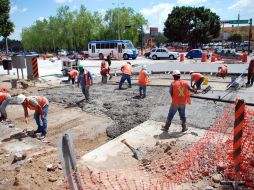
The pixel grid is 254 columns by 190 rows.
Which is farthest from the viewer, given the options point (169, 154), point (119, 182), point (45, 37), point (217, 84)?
point (45, 37)

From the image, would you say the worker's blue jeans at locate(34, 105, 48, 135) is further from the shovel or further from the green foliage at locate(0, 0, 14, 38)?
the green foliage at locate(0, 0, 14, 38)

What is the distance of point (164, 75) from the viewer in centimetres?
1947

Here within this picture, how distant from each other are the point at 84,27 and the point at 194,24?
2302 cm

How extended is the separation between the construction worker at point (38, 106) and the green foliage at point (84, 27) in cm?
5369

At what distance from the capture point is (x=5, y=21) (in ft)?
90.7

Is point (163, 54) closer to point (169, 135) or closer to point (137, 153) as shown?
point (169, 135)

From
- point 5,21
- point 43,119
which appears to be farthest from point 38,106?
point 5,21

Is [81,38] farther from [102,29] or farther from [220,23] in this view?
[220,23]

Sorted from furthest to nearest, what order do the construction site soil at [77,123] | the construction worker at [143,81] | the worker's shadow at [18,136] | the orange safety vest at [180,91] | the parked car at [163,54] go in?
1. the parked car at [163,54]
2. the construction worker at [143,81]
3. the worker's shadow at [18,136]
4. the orange safety vest at [180,91]
5. the construction site soil at [77,123]

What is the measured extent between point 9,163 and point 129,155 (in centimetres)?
257

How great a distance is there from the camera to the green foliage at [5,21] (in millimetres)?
27203

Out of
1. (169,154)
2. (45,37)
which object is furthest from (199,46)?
(169,154)

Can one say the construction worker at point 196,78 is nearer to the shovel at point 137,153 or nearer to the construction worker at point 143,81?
the construction worker at point 143,81

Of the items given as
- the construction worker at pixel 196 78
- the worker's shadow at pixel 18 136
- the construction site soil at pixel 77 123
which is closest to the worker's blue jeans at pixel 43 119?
the construction site soil at pixel 77 123
